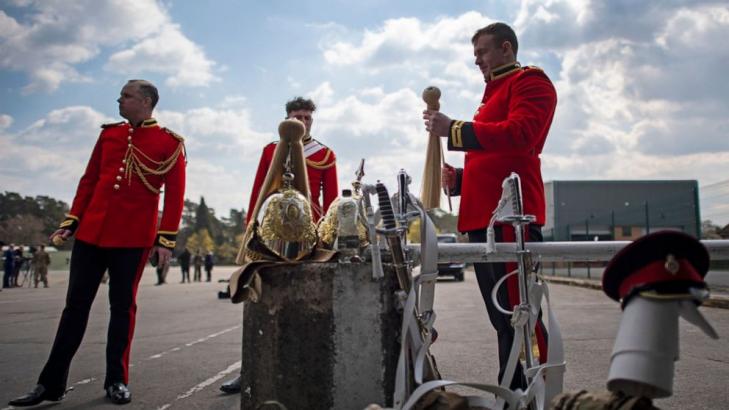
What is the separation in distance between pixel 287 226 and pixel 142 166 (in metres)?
1.92

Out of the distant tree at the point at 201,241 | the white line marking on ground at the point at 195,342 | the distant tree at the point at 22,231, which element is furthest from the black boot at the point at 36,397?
the distant tree at the point at 201,241

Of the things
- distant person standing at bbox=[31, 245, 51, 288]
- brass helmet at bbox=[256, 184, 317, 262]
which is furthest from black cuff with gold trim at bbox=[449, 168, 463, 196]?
distant person standing at bbox=[31, 245, 51, 288]

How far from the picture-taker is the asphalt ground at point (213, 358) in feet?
12.6

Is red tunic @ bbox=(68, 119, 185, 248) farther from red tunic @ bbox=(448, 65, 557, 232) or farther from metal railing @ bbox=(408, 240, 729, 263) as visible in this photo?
metal railing @ bbox=(408, 240, 729, 263)

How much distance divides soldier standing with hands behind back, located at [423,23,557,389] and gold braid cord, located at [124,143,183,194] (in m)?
2.03

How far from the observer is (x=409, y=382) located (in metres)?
2.11

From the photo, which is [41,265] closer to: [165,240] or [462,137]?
[165,240]

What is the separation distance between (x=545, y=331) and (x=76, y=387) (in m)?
3.17

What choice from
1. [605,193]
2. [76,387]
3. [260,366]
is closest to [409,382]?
[260,366]

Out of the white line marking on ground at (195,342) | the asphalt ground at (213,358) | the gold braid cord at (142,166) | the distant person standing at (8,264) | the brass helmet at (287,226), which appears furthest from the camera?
the distant person standing at (8,264)

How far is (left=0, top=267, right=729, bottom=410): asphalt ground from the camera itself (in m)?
3.84

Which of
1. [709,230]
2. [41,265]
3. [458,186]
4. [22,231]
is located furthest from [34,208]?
[458,186]

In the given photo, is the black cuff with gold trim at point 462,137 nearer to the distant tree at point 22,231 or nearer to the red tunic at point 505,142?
the red tunic at point 505,142

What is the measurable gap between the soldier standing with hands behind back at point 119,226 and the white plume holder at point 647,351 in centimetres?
309
